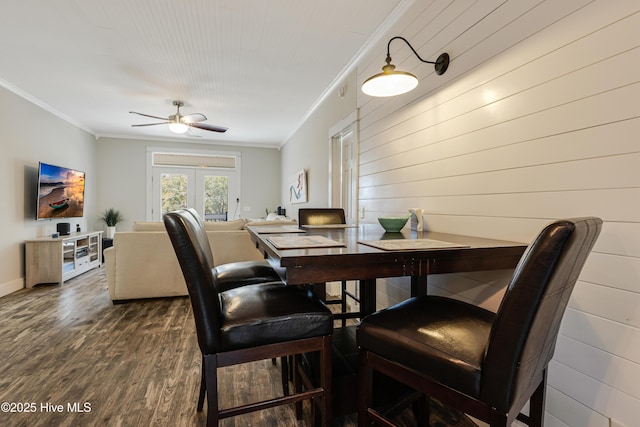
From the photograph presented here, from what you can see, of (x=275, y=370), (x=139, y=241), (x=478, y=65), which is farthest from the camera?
(x=139, y=241)

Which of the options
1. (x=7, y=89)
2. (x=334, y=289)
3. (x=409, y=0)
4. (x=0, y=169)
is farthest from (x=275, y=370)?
(x=7, y=89)

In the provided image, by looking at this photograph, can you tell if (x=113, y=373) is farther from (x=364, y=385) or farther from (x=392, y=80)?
(x=392, y=80)

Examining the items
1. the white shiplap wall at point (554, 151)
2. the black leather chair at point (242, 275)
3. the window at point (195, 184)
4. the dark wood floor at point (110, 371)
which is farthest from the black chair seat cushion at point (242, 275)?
the window at point (195, 184)

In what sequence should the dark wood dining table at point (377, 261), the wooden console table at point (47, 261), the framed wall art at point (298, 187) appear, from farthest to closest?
the framed wall art at point (298, 187) < the wooden console table at point (47, 261) < the dark wood dining table at point (377, 261)

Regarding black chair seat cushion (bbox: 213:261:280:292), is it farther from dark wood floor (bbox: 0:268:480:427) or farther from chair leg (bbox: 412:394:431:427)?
chair leg (bbox: 412:394:431:427)

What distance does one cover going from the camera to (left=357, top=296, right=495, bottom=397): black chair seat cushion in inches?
31.6

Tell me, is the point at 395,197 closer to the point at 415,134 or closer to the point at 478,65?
the point at 415,134

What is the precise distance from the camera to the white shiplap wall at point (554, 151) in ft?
3.20

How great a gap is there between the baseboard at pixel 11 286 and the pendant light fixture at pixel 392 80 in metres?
4.63

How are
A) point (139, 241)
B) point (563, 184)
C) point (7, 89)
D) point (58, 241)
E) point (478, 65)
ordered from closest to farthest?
point (563, 184) < point (478, 65) < point (139, 241) < point (7, 89) < point (58, 241)

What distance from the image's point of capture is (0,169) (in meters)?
3.47

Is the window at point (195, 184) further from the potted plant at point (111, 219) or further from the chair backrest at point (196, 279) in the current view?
the chair backrest at point (196, 279)

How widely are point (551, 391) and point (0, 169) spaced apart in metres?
5.32

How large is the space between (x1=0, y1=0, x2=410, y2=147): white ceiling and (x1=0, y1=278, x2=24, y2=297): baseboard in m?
2.37
